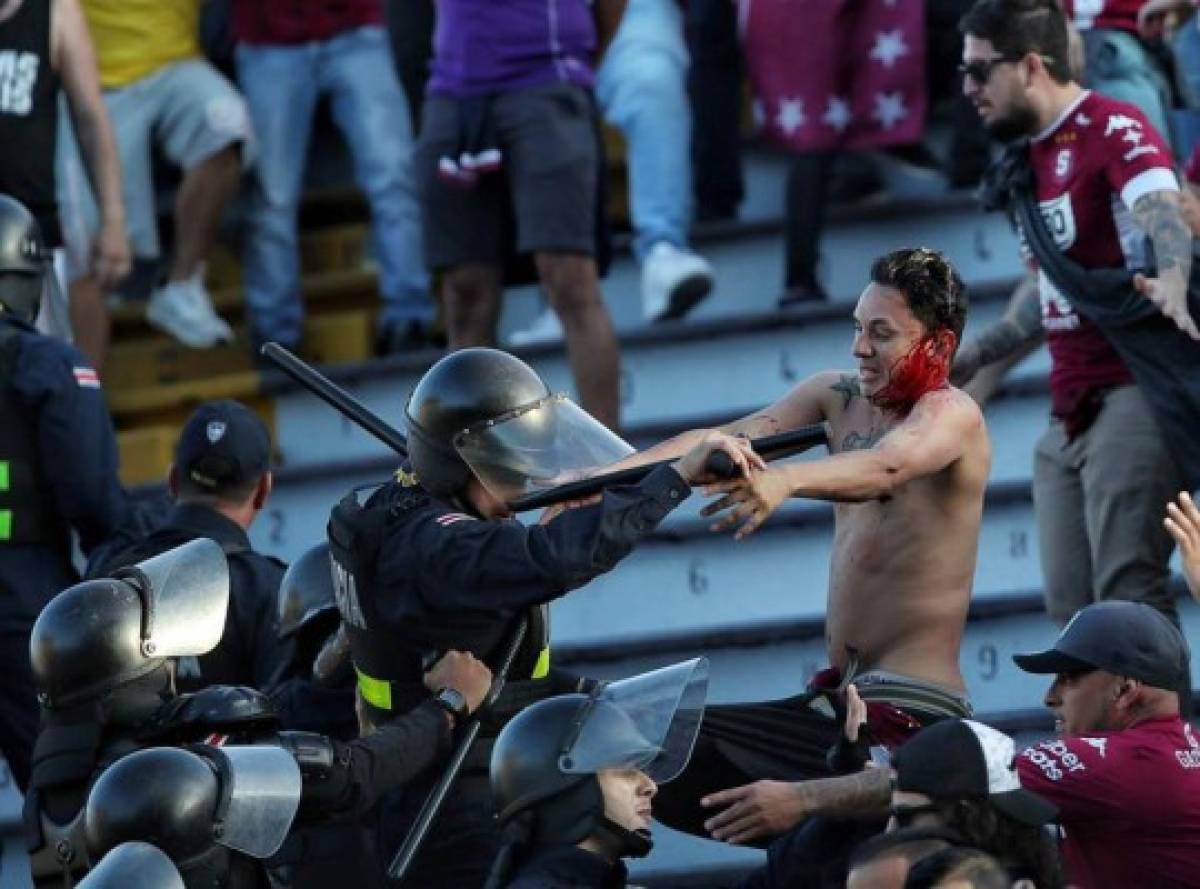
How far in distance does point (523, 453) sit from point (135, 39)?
4.62 meters

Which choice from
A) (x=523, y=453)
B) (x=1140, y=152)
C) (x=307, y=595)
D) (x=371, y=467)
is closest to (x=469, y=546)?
(x=523, y=453)

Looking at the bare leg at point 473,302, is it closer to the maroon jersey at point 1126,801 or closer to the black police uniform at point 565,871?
the maroon jersey at point 1126,801

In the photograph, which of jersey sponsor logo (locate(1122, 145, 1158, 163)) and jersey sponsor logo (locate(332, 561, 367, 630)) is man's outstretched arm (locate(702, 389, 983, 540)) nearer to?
jersey sponsor logo (locate(332, 561, 367, 630))

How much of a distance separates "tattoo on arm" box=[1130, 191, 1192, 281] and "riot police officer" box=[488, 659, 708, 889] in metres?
2.33

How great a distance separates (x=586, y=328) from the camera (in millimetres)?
9781

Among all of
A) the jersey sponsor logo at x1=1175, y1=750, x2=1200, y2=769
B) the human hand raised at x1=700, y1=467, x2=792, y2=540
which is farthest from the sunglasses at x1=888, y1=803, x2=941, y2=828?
the jersey sponsor logo at x1=1175, y1=750, x2=1200, y2=769

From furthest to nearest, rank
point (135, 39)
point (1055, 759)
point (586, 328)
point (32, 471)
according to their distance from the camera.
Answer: point (135, 39), point (586, 328), point (32, 471), point (1055, 759)

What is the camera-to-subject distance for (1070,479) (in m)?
8.70

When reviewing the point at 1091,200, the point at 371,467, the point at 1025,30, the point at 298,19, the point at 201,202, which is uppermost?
the point at 1025,30

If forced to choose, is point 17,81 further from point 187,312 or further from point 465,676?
point 465,676

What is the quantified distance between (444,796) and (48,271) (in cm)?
379

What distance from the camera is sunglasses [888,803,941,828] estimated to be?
6223 mm

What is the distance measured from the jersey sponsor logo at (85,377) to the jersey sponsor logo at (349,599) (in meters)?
2.05

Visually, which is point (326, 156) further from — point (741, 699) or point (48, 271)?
point (741, 699)
